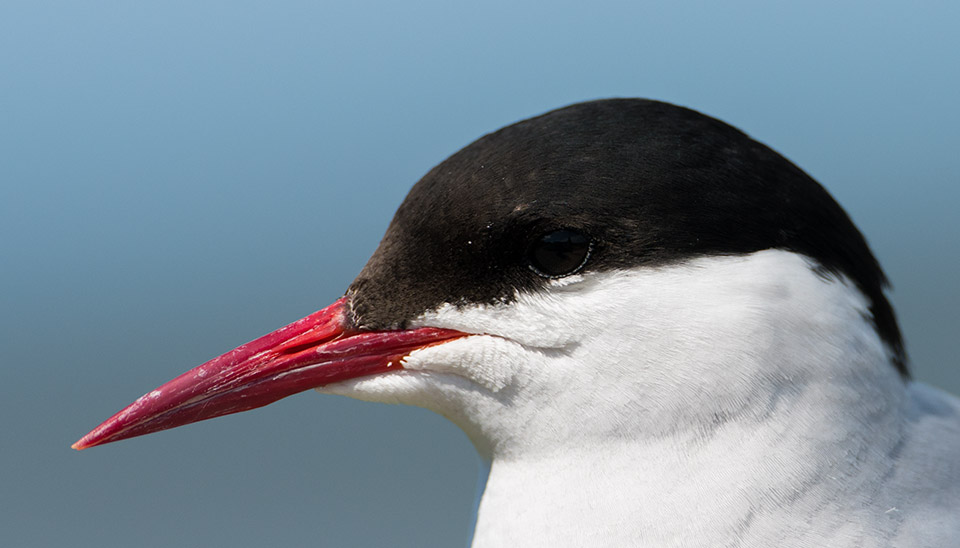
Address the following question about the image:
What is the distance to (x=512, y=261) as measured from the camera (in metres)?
1.97

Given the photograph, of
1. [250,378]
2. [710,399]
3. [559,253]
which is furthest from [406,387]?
[710,399]

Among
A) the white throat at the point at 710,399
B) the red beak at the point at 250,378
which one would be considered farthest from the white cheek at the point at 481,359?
the red beak at the point at 250,378

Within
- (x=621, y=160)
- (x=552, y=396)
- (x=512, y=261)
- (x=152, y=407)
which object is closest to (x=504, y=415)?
(x=552, y=396)

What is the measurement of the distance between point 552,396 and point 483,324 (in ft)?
0.75

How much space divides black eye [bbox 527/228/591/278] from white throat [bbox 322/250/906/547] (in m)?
0.04

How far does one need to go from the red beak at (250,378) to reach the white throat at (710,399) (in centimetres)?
46

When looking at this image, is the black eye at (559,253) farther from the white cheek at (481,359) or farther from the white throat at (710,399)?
the white cheek at (481,359)

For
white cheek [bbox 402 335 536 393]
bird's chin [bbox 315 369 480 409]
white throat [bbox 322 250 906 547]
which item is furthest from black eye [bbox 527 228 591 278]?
bird's chin [bbox 315 369 480 409]

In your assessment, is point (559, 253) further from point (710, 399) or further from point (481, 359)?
point (710, 399)

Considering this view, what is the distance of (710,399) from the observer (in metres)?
1.83

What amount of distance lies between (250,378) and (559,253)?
0.87 m

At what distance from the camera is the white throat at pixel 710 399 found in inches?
71.6

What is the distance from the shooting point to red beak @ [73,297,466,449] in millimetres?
2186

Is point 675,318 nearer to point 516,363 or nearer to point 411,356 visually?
point 516,363
